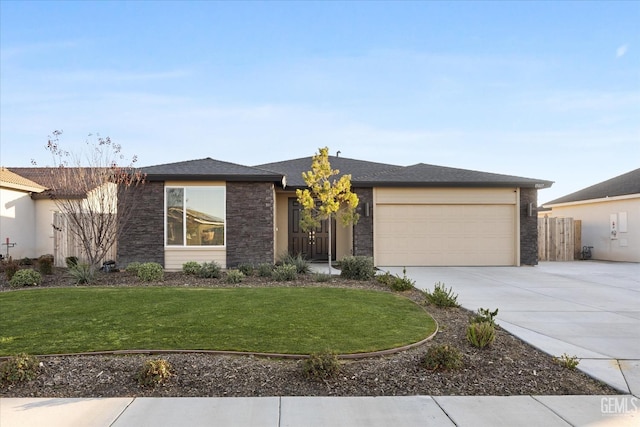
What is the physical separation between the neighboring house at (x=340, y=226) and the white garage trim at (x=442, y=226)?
0.04 m

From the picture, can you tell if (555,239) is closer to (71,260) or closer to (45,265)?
(71,260)

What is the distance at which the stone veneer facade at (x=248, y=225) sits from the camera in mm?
11945

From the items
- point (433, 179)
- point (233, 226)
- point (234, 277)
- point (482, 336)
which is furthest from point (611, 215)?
point (234, 277)

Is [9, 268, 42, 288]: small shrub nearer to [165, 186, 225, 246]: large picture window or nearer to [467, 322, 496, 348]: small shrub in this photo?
[165, 186, 225, 246]: large picture window

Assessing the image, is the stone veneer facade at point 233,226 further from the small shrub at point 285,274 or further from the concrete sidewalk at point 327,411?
the concrete sidewalk at point 327,411

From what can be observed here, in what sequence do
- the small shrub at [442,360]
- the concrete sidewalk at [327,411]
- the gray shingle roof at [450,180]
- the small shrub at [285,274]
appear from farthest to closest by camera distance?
the gray shingle roof at [450,180]
the small shrub at [285,274]
the small shrub at [442,360]
the concrete sidewalk at [327,411]

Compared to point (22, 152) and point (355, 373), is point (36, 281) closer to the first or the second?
point (22, 152)

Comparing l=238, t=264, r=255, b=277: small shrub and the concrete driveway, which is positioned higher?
l=238, t=264, r=255, b=277: small shrub

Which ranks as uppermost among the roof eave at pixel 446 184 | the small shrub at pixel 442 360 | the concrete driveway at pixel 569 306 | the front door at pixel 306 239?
the roof eave at pixel 446 184

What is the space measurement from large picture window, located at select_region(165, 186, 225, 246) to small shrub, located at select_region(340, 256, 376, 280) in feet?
13.5

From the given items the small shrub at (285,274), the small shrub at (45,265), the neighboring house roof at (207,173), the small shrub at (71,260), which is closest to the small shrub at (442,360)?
the small shrub at (285,274)

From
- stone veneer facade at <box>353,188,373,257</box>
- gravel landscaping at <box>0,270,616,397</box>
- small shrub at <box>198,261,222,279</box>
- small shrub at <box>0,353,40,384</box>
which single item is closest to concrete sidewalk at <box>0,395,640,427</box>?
gravel landscaping at <box>0,270,616,397</box>

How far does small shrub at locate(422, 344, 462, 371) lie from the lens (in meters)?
4.18

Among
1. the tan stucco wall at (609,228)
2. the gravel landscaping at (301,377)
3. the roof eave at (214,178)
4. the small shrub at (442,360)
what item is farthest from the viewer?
the tan stucco wall at (609,228)
